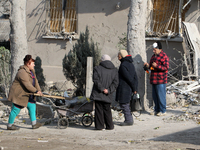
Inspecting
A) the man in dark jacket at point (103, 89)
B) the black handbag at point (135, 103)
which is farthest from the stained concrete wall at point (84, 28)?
the man in dark jacket at point (103, 89)

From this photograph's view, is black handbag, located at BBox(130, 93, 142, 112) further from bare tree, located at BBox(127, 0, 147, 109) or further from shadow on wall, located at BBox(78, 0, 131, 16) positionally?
shadow on wall, located at BBox(78, 0, 131, 16)

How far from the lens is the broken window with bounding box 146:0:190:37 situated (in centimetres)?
1122

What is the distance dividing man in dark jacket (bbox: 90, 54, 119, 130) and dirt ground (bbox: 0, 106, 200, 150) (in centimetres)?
26

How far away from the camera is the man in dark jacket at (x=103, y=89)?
6.02 metres

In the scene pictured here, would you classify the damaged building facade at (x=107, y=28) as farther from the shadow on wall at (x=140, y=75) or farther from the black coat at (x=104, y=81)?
the black coat at (x=104, y=81)

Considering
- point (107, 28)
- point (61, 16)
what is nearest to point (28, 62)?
point (107, 28)

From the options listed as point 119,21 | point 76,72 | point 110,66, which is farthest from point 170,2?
point 110,66

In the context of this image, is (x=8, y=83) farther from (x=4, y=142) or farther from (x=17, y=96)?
(x=4, y=142)

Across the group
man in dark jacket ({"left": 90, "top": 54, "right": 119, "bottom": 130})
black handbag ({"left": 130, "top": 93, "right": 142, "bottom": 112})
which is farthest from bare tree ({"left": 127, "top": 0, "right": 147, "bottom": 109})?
man in dark jacket ({"left": 90, "top": 54, "right": 119, "bottom": 130})

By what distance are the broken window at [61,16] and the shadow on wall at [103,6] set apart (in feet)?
1.79

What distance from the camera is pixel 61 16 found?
12672 mm

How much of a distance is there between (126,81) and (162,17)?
5.94m

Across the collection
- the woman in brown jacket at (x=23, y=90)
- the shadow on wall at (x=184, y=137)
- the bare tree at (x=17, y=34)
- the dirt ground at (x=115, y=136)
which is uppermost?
the bare tree at (x=17, y=34)

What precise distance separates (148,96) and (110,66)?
8.02 ft
